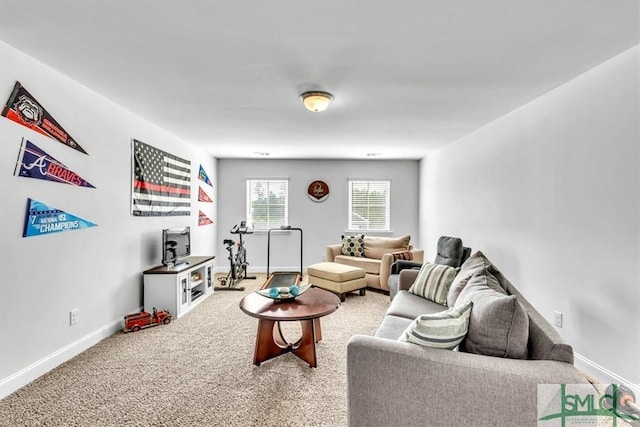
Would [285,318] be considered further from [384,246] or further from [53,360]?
[384,246]

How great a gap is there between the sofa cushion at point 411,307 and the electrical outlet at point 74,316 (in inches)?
106

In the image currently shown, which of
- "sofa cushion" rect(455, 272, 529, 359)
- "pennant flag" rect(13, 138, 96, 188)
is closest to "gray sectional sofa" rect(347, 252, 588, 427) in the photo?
"sofa cushion" rect(455, 272, 529, 359)

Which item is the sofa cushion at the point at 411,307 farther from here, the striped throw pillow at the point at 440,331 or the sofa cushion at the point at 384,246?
the sofa cushion at the point at 384,246

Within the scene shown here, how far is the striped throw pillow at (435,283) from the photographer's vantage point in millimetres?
2760

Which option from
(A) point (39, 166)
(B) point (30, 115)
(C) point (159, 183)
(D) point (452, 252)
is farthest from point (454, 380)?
(C) point (159, 183)

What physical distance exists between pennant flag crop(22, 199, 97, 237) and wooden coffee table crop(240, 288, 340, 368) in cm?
162

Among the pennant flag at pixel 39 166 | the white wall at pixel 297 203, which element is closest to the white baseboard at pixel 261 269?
the white wall at pixel 297 203

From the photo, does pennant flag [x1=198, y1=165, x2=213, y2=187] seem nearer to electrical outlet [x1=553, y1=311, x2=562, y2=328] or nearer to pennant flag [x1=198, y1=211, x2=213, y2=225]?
pennant flag [x1=198, y1=211, x2=213, y2=225]

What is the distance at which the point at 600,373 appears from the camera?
7.45 ft

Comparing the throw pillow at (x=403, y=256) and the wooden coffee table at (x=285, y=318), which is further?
the throw pillow at (x=403, y=256)

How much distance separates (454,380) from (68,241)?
3.05m

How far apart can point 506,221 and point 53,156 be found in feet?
14.5

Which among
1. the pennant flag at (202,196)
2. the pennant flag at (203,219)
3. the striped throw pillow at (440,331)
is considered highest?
the pennant flag at (202,196)

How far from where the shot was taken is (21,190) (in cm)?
221
